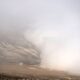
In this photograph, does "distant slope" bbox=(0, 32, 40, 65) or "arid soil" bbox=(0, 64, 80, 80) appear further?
"distant slope" bbox=(0, 32, 40, 65)

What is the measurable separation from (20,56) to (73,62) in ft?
10.7

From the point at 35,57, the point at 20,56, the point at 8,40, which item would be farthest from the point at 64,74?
the point at 8,40

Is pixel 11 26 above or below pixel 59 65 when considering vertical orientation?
above

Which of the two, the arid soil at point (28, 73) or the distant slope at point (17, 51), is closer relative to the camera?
the arid soil at point (28, 73)

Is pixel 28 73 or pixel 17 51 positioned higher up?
pixel 17 51

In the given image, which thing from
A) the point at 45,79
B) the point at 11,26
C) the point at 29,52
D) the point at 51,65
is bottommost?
the point at 45,79

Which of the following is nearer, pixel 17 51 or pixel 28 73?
pixel 28 73

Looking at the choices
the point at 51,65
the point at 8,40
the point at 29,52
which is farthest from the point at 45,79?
the point at 8,40

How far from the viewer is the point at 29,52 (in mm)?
12320

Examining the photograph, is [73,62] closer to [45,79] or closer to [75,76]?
[75,76]

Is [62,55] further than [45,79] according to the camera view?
Yes

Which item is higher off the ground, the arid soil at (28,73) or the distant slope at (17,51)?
the distant slope at (17,51)

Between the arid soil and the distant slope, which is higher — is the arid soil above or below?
below

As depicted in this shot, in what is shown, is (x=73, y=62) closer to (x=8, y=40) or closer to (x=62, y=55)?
(x=62, y=55)
